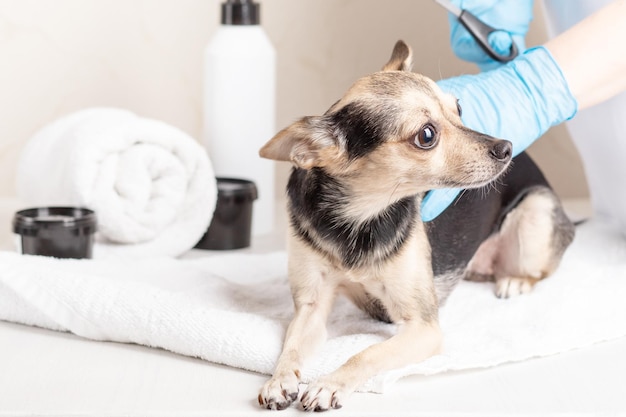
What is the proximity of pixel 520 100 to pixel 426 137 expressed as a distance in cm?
31

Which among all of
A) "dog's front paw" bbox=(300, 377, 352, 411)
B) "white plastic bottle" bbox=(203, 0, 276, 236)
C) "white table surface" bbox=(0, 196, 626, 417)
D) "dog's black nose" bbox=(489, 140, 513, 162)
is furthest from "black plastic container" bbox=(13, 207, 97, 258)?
"dog's black nose" bbox=(489, 140, 513, 162)

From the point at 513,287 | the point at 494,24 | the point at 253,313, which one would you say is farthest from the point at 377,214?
the point at 494,24

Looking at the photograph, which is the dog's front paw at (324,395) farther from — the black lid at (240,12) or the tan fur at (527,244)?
the black lid at (240,12)

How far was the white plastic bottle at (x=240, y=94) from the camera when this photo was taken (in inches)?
73.5

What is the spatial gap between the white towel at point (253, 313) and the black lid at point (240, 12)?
53cm

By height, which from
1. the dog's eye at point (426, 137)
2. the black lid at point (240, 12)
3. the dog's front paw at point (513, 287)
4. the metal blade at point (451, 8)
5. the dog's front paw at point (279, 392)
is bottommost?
the dog's front paw at point (513, 287)

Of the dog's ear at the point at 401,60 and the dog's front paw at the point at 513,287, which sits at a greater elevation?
the dog's ear at the point at 401,60

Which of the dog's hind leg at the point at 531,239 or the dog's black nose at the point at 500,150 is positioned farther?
the dog's hind leg at the point at 531,239

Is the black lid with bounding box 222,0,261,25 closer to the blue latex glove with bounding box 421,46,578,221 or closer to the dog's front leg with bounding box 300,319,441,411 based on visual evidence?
the blue latex glove with bounding box 421,46,578,221

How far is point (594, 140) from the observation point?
1.71m

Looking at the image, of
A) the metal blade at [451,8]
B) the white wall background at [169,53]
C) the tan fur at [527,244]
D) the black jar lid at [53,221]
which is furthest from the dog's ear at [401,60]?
the white wall background at [169,53]

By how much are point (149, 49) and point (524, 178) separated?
38.0 inches

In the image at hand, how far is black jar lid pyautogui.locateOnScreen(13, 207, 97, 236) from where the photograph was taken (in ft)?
5.09

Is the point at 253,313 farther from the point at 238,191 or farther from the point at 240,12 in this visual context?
the point at 240,12
